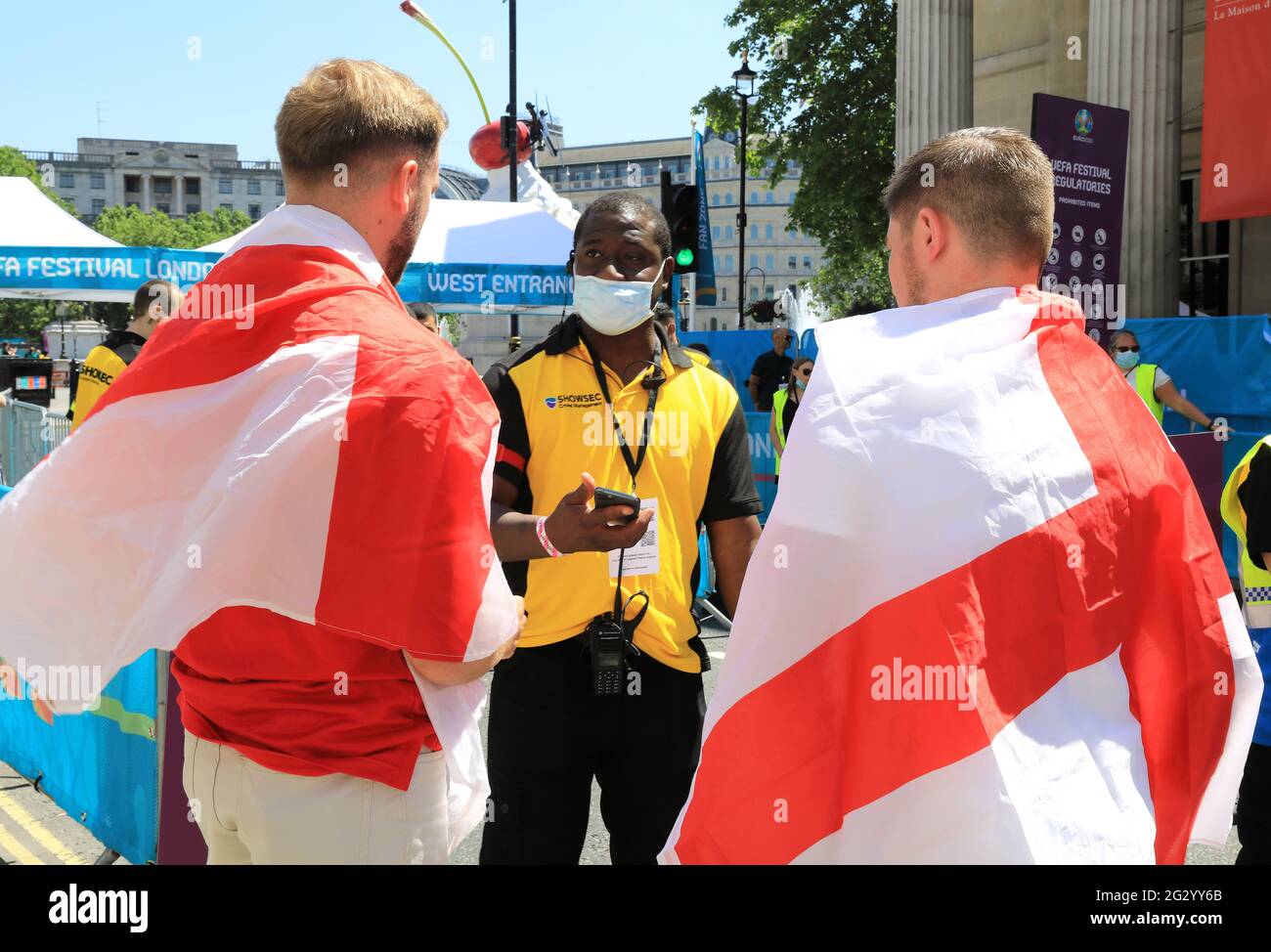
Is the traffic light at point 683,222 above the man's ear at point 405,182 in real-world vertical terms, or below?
above

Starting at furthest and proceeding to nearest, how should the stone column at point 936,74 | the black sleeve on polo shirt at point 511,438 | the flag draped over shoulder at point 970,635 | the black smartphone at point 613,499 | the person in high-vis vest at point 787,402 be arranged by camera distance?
1. the stone column at point 936,74
2. the person in high-vis vest at point 787,402
3. the black sleeve on polo shirt at point 511,438
4. the black smartphone at point 613,499
5. the flag draped over shoulder at point 970,635

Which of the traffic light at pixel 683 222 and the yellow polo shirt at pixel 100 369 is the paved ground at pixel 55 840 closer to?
the yellow polo shirt at pixel 100 369

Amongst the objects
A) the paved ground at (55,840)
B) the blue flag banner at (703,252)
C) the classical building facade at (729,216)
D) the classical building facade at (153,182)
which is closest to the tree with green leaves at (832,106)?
the blue flag banner at (703,252)

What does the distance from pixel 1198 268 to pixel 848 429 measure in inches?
645

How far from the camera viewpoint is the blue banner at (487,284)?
11945 mm

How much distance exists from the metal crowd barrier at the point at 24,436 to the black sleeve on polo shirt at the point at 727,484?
9.75 metres

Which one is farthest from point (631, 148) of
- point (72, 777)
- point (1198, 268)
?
point (72, 777)

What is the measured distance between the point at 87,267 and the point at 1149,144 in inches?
480

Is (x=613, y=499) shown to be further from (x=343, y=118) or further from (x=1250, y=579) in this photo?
(x=1250, y=579)

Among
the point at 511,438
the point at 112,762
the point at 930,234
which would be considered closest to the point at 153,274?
the point at 112,762

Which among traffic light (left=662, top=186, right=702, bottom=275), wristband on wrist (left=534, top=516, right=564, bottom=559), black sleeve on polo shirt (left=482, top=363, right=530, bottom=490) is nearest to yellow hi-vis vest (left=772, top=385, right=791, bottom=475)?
traffic light (left=662, top=186, right=702, bottom=275)

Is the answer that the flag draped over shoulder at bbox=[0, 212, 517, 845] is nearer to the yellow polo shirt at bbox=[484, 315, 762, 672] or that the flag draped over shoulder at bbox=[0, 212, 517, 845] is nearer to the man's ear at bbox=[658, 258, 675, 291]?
the yellow polo shirt at bbox=[484, 315, 762, 672]

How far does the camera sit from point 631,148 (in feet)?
460

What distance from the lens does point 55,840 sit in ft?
17.6
